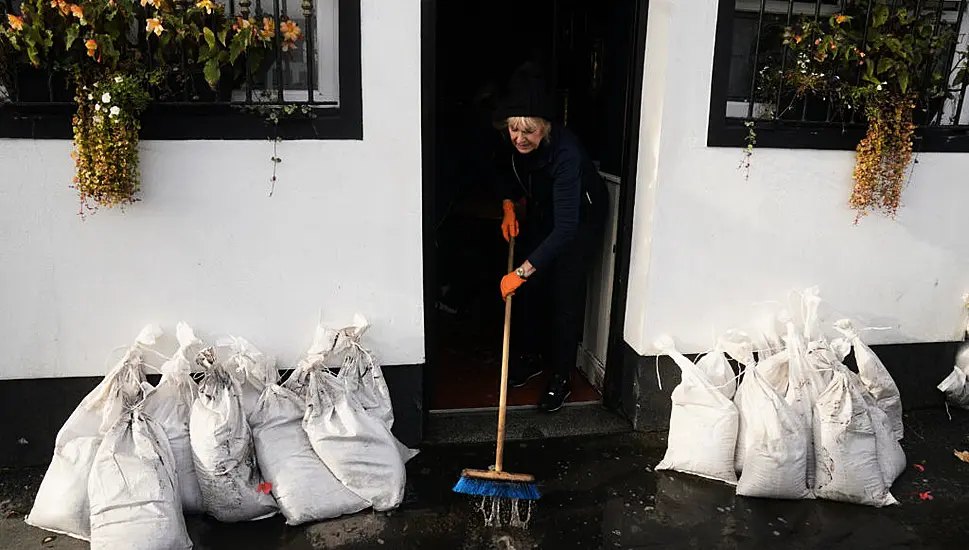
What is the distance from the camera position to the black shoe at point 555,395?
4219 mm

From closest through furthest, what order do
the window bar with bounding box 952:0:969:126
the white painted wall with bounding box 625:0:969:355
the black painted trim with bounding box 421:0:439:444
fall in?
the black painted trim with bounding box 421:0:439:444, the white painted wall with bounding box 625:0:969:355, the window bar with bounding box 952:0:969:126

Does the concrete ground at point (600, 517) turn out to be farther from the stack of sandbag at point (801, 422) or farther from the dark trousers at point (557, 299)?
the dark trousers at point (557, 299)

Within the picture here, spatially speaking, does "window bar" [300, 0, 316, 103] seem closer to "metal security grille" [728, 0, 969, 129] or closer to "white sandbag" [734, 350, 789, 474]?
"metal security grille" [728, 0, 969, 129]

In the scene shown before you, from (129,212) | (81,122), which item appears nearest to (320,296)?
(129,212)

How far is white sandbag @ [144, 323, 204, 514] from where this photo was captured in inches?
123

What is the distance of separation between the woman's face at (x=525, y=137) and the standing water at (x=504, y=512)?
1745 mm

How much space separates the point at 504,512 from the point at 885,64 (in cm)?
286

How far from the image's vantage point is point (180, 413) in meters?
3.18

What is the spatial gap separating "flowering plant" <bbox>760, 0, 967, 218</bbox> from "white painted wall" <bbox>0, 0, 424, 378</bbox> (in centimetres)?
196

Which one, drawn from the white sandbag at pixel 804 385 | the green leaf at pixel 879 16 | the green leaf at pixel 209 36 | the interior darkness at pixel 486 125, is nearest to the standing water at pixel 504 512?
the interior darkness at pixel 486 125

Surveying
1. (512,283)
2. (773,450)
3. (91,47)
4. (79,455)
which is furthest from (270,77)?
(773,450)

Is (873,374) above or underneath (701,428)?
above

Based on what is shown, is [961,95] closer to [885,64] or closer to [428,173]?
[885,64]

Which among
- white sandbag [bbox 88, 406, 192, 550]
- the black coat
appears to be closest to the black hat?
the black coat
